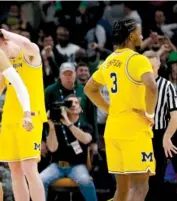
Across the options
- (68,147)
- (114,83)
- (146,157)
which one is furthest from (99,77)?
(68,147)

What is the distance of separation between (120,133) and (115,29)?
947mm

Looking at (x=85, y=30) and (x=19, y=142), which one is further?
(x=85, y=30)

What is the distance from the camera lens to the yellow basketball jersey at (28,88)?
7117mm

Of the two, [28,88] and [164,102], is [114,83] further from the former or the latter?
[164,102]

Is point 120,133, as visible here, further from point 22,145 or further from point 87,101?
point 87,101

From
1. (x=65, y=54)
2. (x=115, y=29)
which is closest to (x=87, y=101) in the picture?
(x=65, y=54)

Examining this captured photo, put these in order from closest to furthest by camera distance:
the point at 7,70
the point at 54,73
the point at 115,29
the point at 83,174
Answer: the point at 7,70 → the point at 115,29 → the point at 83,174 → the point at 54,73

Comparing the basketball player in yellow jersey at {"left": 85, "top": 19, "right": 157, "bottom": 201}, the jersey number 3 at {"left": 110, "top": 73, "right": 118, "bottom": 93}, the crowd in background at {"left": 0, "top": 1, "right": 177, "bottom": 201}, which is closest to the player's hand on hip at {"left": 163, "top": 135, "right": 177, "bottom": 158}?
the basketball player in yellow jersey at {"left": 85, "top": 19, "right": 157, "bottom": 201}

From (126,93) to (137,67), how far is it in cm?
26

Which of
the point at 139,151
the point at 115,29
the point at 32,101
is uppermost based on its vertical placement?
the point at 115,29

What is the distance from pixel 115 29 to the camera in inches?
267

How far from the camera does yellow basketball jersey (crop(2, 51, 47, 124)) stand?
23.4 feet

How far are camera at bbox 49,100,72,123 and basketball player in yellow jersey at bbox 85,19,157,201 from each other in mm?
1896

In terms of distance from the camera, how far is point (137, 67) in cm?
650
